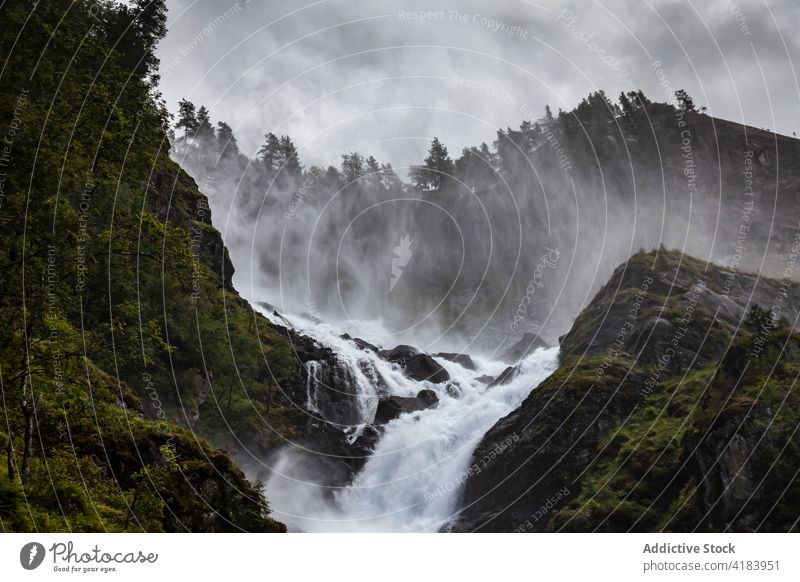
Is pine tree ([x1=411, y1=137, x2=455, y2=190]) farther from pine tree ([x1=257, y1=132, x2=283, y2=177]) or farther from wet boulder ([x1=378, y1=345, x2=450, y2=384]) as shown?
wet boulder ([x1=378, y1=345, x2=450, y2=384])

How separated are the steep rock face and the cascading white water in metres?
2.77

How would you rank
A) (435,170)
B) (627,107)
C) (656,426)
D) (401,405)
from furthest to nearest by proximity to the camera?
(435,170) < (627,107) < (401,405) < (656,426)

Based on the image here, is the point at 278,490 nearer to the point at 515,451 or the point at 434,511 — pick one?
the point at 434,511

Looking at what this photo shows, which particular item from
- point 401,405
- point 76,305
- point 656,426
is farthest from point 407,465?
point 76,305

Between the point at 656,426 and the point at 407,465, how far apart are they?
1937 centimetres

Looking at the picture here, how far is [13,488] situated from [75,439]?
19.2ft

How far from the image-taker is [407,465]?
45.7 metres

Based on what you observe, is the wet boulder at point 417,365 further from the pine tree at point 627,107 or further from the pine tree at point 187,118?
the pine tree at point 627,107

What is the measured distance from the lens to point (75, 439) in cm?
1908

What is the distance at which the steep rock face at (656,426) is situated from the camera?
25.4m

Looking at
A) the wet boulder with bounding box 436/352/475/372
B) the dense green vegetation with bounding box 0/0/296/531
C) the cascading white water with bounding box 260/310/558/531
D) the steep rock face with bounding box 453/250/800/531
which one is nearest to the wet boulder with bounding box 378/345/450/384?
the cascading white water with bounding box 260/310/558/531

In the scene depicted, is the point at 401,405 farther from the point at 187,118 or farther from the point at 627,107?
the point at 627,107

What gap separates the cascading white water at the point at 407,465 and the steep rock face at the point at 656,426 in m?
2.77
